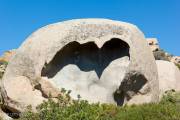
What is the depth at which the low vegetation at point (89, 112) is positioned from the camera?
1096 centimetres

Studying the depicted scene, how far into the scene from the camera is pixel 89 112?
11.2 meters

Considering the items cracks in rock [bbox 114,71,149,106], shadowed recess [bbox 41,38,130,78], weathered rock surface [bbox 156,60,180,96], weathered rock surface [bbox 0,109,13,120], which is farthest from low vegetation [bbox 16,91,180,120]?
weathered rock surface [bbox 156,60,180,96]

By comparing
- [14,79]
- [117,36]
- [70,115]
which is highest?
[117,36]

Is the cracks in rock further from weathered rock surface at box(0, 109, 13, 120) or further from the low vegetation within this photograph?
weathered rock surface at box(0, 109, 13, 120)

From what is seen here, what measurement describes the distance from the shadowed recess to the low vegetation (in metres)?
2.31

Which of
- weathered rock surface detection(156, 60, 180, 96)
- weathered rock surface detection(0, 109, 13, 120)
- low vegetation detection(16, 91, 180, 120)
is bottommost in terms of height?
weathered rock surface detection(0, 109, 13, 120)

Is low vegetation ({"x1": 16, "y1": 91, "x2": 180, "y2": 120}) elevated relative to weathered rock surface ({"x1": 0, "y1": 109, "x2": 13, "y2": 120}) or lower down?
elevated

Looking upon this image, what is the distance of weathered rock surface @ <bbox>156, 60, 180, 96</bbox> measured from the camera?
2030 centimetres

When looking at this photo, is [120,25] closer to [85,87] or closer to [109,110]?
[85,87]

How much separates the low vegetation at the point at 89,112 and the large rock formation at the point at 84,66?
163cm

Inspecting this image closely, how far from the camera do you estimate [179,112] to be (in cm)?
1267

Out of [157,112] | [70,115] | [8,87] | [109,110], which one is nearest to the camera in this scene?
[70,115]

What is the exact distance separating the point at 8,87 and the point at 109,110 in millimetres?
3434

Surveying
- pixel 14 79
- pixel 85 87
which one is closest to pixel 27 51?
pixel 14 79
